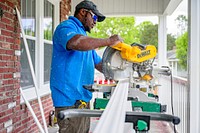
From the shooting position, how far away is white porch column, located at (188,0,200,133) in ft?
9.36

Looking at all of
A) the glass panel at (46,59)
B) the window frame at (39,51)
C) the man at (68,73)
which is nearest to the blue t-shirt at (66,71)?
the man at (68,73)

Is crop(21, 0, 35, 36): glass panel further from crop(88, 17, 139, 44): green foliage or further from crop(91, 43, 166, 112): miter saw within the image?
crop(88, 17, 139, 44): green foliage

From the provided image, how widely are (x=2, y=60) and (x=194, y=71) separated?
2.15 metres

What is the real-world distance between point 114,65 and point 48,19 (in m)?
2.84

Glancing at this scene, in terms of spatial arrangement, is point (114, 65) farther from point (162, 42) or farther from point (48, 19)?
point (162, 42)

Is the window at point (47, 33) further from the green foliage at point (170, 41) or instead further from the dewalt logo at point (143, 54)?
the green foliage at point (170, 41)

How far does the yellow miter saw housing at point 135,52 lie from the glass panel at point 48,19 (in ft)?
8.85

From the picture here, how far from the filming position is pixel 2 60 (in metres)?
3.02

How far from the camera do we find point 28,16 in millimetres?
3932

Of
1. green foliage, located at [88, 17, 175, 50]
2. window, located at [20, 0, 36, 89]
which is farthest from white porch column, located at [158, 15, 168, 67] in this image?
green foliage, located at [88, 17, 175, 50]

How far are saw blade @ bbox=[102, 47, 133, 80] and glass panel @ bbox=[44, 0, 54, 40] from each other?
2.51 m

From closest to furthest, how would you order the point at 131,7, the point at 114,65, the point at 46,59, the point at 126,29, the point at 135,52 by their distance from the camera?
the point at 135,52 → the point at 114,65 → the point at 46,59 → the point at 131,7 → the point at 126,29

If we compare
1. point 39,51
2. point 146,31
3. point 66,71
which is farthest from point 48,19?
point 146,31

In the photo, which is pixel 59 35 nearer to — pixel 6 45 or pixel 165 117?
pixel 6 45
